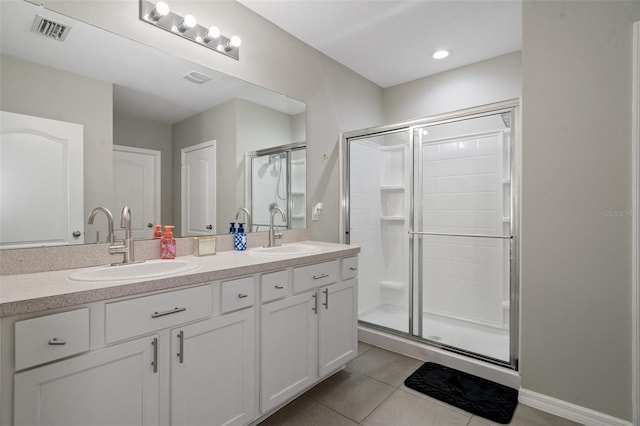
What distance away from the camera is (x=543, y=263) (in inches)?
72.4

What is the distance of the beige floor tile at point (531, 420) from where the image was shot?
1.70 m

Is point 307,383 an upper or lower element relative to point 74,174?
lower

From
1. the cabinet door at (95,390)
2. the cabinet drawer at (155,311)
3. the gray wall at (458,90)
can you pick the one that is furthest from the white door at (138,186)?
the gray wall at (458,90)

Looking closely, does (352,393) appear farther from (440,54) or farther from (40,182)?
(440,54)

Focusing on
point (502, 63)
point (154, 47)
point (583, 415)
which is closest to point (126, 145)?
point (154, 47)

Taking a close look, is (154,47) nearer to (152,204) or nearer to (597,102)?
(152,204)

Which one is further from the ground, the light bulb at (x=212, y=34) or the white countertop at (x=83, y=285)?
the light bulb at (x=212, y=34)

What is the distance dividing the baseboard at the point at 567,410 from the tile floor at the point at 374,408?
0.03 m

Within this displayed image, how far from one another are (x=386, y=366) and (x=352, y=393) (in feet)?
1.50

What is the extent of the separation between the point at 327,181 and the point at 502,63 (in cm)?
193

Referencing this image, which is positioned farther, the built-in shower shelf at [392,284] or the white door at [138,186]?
the built-in shower shelf at [392,284]

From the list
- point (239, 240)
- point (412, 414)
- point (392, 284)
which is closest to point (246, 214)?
point (239, 240)

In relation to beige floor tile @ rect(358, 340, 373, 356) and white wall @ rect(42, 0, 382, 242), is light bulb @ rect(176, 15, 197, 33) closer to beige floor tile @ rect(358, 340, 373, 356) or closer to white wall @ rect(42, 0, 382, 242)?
white wall @ rect(42, 0, 382, 242)

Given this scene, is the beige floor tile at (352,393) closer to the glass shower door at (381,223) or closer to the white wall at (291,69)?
the glass shower door at (381,223)
